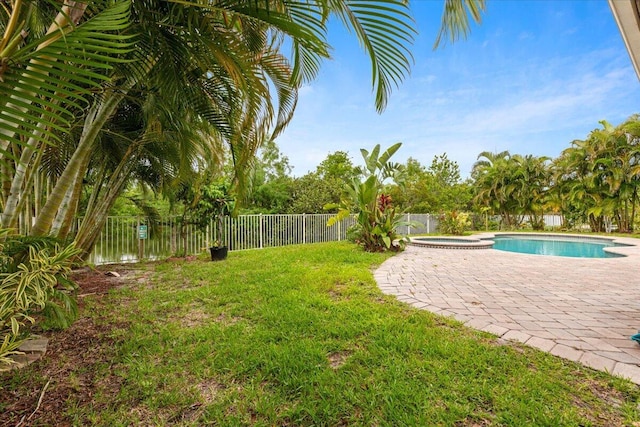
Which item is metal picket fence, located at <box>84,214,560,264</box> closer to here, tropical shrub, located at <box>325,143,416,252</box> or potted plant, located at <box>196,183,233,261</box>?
potted plant, located at <box>196,183,233,261</box>

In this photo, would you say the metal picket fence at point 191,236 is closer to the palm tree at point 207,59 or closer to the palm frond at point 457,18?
the palm tree at point 207,59

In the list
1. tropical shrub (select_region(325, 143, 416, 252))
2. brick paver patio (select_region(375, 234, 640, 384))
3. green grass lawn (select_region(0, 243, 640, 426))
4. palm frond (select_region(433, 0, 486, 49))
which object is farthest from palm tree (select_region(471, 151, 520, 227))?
green grass lawn (select_region(0, 243, 640, 426))

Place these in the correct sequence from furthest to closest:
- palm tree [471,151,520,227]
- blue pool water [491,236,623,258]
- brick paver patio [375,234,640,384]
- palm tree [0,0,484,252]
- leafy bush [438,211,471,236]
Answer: palm tree [471,151,520,227] → leafy bush [438,211,471,236] → blue pool water [491,236,623,258] → brick paver patio [375,234,640,384] → palm tree [0,0,484,252]

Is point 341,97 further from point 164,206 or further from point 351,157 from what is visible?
point 351,157

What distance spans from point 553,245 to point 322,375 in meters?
15.2

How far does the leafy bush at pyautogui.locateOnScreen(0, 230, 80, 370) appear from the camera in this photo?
6.07 ft

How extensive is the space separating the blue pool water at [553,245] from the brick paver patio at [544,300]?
14.3 ft

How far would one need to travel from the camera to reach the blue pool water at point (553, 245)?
412 inches

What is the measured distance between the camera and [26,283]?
6.22 feet

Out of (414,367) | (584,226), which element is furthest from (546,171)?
(414,367)

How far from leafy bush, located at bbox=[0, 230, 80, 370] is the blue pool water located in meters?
13.0

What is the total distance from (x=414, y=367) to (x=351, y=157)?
2072 centimetres

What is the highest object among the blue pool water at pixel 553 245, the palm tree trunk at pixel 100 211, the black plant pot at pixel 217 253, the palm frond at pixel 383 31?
the palm frond at pixel 383 31

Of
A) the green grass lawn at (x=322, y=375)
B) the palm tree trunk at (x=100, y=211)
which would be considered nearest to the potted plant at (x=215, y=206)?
the palm tree trunk at (x=100, y=211)
